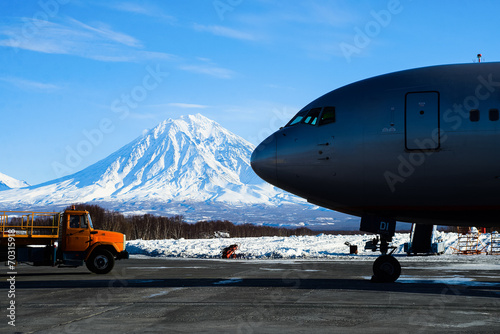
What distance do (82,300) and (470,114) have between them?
1142cm

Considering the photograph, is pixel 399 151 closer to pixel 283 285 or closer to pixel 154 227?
pixel 283 285

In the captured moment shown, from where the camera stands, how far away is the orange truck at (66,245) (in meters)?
24.0

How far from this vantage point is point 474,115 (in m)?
16.0

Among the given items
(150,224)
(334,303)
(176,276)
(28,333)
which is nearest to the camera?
(28,333)

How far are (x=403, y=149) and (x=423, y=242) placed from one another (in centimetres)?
2589

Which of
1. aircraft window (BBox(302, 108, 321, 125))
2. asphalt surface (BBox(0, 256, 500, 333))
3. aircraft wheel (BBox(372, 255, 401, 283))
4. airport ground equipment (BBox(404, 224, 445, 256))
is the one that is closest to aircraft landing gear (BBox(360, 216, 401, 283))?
aircraft wheel (BBox(372, 255, 401, 283))

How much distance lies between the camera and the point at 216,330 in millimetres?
10031

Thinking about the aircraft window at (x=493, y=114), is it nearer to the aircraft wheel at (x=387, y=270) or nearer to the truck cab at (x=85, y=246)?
the aircraft wheel at (x=387, y=270)

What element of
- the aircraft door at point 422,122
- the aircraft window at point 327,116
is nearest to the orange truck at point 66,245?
the aircraft window at point 327,116

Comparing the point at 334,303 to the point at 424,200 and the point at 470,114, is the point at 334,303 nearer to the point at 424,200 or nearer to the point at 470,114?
the point at 424,200

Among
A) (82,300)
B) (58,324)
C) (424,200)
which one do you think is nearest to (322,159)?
(424,200)

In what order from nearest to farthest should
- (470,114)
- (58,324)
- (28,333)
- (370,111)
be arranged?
(28,333)
(58,324)
(470,114)
(370,111)

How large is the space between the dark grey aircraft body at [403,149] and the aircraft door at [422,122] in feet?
0.09

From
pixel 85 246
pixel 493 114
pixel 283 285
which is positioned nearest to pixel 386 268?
pixel 283 285
